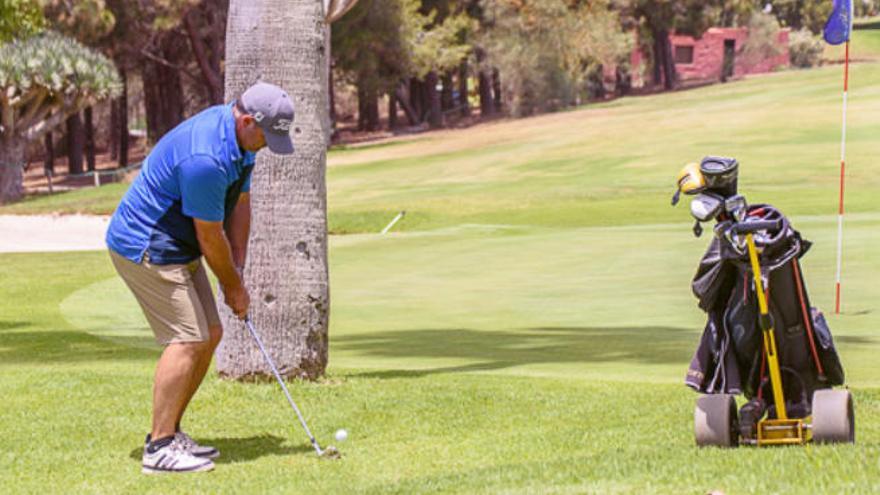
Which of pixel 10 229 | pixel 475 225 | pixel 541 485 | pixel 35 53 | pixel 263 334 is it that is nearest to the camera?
pixel 541 485

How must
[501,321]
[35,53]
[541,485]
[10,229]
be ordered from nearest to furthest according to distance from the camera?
1. [541,485]
2. [501,321]
3. [10,229]
4. [35,53]

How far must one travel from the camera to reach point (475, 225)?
93.7ft

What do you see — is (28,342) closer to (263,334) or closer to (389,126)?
(263,334)

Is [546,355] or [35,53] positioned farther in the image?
[35,53]

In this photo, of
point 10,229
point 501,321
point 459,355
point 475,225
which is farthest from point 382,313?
point 10,229

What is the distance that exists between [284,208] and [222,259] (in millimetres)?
3028

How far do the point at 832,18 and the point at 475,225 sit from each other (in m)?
13.5

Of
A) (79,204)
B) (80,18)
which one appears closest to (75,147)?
(80,18)

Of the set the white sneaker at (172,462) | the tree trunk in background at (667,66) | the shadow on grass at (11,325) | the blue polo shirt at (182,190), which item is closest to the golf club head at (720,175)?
the blue polo shirt at (182,190)

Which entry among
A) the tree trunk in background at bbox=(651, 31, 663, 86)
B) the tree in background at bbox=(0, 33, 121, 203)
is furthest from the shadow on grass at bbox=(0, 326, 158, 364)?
the tree trunk in background at bbox=(651, 31, 663, 86)

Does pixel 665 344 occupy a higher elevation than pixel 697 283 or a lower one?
lower

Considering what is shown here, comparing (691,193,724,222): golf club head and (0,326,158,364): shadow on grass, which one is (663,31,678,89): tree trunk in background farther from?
(691,193,724,222): golf club head

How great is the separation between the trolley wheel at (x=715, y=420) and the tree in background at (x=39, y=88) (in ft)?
141

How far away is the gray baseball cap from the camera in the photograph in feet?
24.7
